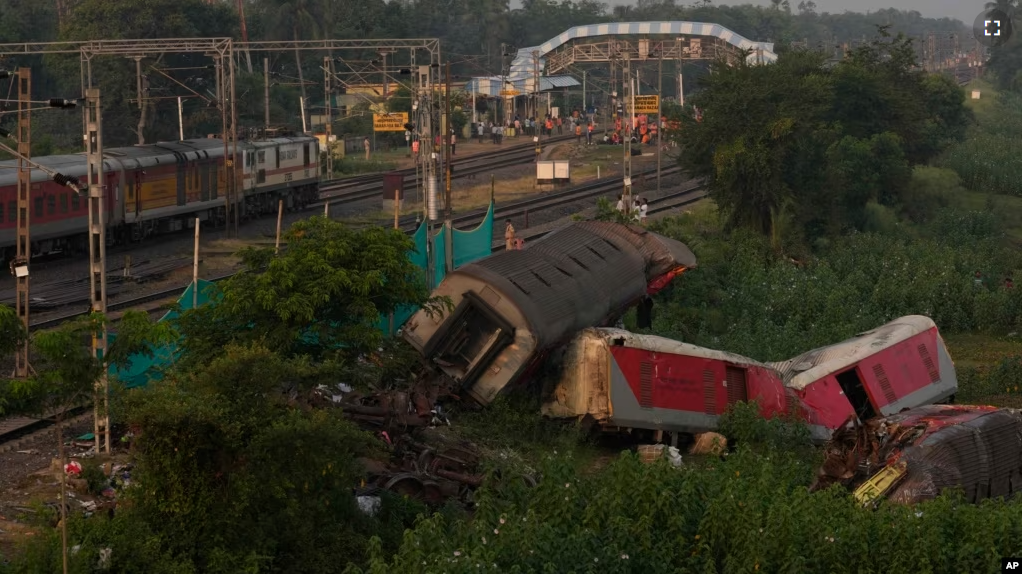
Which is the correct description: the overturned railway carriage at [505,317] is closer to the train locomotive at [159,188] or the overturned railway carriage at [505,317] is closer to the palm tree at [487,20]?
the train locomotive at [159,188]

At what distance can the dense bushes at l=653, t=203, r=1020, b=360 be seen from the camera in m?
31.0

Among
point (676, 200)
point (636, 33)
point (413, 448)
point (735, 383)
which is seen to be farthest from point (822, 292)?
point (636, 33)

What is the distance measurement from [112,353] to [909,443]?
34.0 ft

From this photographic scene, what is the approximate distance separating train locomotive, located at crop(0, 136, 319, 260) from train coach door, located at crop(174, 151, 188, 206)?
3 cm

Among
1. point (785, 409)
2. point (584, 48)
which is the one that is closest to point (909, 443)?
point (785, 409)

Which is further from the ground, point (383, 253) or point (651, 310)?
point (383, 253)

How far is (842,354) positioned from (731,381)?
8.87 feet

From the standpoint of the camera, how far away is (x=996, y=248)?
1768 inches

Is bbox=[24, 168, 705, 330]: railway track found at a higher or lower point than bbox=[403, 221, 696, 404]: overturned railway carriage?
higher

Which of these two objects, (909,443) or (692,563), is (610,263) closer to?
(909,443)

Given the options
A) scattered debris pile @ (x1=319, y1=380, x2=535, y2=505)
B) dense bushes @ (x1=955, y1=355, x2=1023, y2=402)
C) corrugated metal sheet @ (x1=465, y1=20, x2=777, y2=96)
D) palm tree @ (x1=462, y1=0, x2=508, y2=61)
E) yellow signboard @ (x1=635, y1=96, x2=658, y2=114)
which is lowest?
dense bushes @ (x1=955, y1=355, x2=1023, y2=402)

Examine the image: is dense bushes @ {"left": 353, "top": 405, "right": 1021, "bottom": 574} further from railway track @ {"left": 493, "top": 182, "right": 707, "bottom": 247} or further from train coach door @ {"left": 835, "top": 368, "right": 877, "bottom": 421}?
railway track @ {"left": 493, "top": 182, "right": 707, "bottom": 247}

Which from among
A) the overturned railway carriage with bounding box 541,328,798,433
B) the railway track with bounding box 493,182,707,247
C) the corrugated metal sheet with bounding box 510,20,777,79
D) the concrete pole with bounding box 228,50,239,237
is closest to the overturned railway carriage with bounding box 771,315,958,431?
the overturned railway carriage with bounding box 541,328,798,433

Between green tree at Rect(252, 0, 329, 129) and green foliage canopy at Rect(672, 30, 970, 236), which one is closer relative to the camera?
green foliage canopy at Rect(672, 30, 970, 236)
